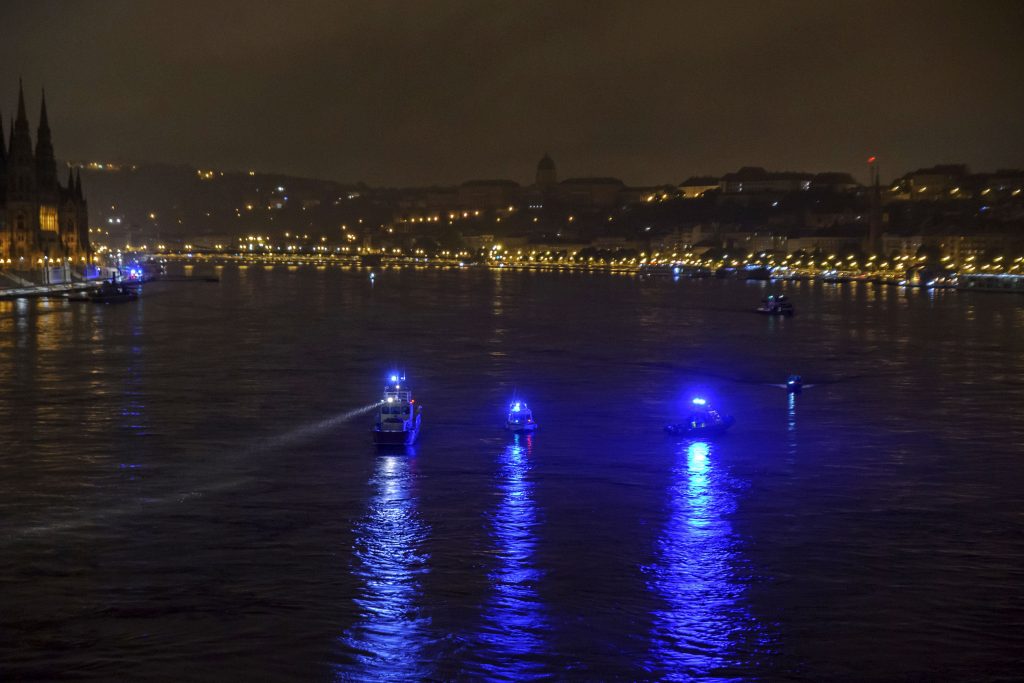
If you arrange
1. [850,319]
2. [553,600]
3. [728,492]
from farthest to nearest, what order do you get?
[850,319], [728,492], [553,600]

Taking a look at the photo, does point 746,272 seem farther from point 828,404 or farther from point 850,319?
point 828,404

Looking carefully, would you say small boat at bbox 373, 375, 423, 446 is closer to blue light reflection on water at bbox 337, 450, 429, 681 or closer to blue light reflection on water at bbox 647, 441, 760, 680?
blue light reflection on water at bbox 337, 450, 429, 681

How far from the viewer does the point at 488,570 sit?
42.8 feet

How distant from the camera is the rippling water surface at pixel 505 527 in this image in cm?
1088

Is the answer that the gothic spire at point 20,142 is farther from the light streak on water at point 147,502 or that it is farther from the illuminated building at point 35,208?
the light streak on water at point 147,502

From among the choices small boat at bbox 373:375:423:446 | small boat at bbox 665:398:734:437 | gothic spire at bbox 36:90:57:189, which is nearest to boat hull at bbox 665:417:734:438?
small boat at bbox 665:398:734:437

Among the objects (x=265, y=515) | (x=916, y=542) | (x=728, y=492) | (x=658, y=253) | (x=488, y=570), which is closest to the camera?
(x=488, y=570)

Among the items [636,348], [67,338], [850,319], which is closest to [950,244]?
[850,319]

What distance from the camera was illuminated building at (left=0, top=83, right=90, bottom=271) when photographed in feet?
235

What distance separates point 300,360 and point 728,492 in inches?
762

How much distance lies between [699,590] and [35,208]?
2719 inches

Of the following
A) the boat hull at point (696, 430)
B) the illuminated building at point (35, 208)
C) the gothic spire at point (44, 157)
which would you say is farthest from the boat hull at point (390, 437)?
the gothic spire at point (44, 157)

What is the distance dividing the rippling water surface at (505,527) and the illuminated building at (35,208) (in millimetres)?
43205

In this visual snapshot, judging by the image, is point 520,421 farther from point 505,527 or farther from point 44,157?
point 44,157
